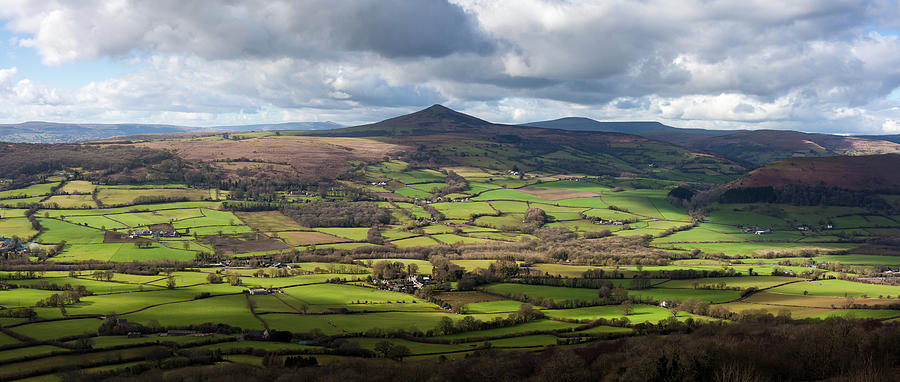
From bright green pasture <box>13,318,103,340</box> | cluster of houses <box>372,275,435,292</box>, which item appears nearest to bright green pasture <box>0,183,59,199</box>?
bright green pasture <box>13,318,103,340</box>

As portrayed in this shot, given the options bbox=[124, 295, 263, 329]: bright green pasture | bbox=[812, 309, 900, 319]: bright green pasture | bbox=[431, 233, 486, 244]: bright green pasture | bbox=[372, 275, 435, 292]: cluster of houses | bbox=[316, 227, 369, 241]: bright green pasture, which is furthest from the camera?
bbox=[316, 227, 369, 241]: bright green pasture

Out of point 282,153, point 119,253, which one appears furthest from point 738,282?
point 282,153

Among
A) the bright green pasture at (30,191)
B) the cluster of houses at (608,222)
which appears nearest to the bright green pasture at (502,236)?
the cluster of houses at (608,222)

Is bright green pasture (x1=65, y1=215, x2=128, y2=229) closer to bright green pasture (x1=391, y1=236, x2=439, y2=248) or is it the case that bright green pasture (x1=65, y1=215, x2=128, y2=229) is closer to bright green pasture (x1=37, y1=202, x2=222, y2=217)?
bright green pasture (x1=37, y1=202, x2=222, y2=217)

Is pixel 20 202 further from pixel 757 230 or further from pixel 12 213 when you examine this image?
pixel 757 230

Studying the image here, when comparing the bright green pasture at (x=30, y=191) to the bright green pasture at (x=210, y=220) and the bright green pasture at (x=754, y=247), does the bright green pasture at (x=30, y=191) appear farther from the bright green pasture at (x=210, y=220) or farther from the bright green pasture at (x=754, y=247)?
the bright green pasture at (x=754, y=247)

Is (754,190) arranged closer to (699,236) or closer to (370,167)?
(699,236)

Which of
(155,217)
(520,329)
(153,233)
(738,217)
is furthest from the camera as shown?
(738,217)
